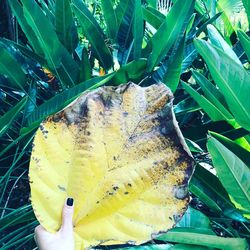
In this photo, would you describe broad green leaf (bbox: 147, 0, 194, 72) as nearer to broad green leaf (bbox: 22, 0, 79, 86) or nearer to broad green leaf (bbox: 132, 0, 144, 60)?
broad green leaf (bbox: 132, 0, 144, 60)

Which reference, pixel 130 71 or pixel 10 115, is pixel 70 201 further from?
pixel 130 71

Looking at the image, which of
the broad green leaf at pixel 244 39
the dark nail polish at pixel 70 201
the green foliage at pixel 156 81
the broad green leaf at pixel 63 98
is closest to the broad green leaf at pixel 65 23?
the green foliage at pixel 156 81

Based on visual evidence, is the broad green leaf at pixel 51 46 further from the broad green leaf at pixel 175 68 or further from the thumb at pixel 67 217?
the thumb at pixel 67 217

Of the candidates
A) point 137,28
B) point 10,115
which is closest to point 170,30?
point 137,28

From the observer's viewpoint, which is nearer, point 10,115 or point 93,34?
point 10,115

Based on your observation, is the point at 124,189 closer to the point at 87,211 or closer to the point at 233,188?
the point at 87,211

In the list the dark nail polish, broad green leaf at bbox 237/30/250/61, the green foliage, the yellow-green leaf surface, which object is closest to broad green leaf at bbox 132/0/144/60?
the green foliage

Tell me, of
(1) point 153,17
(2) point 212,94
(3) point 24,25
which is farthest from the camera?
(1) point 153,17
